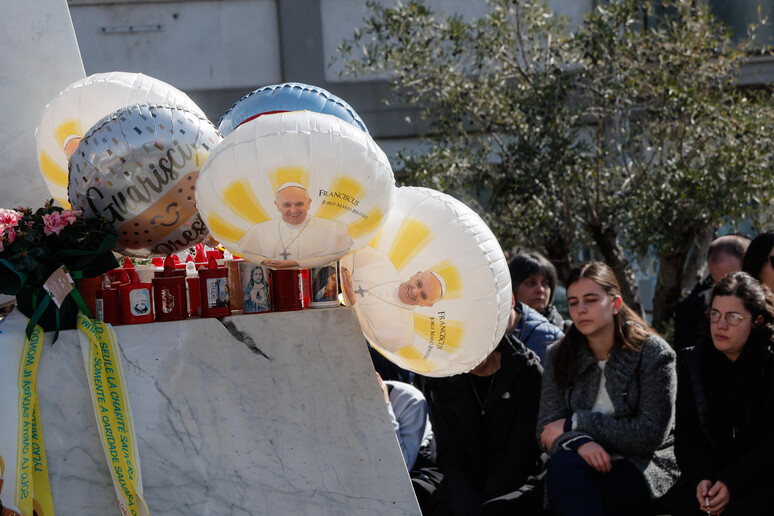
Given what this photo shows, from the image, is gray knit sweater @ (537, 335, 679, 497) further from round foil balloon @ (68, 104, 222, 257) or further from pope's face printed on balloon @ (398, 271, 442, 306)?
round foil balloon @ (68, 104, 222, 257)

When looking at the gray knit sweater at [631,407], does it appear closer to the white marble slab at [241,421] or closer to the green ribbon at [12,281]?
the white marble slab at [241,421]

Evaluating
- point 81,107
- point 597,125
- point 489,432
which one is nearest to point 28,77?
point 81,107

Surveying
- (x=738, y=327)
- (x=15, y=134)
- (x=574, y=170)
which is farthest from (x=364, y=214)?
(x=574, y=170)

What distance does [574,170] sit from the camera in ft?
23.1

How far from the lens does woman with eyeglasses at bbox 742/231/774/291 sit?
463 centimetres

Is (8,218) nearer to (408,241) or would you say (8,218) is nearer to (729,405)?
(408,241)

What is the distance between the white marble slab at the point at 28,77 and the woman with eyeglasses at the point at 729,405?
290cm

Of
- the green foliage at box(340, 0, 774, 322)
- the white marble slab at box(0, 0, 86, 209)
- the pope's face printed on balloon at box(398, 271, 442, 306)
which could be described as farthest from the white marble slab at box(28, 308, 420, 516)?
the green foliage at box(340, 0, 774, 322)

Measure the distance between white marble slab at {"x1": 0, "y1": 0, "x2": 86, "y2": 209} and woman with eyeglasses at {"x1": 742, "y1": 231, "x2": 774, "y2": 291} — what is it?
3371mm

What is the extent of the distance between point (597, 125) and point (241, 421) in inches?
217

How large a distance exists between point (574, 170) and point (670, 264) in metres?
1.27

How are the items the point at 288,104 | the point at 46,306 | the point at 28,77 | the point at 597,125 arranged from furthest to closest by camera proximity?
1. the point at 597,125
2. the point at 28,77
3. the point at 288,104
4. the point at 46,306

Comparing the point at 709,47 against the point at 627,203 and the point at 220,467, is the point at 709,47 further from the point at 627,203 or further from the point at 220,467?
the point at 220,467

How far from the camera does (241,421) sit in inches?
118
